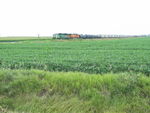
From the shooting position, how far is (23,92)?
243 inches

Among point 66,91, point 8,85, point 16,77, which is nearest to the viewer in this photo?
point 66,91

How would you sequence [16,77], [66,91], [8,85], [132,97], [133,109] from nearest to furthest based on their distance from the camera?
[133,109]
[132,97]
[66,91]
[8,85]
[16,77]

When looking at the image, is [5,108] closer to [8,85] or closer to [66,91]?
[8,85]

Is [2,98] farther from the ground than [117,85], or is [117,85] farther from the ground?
[117,85]

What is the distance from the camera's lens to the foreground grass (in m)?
5.28

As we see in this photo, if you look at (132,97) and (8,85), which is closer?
(132,97)

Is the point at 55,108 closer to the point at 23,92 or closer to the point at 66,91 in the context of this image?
the point at 66,91

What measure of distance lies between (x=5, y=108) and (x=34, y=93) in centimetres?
104

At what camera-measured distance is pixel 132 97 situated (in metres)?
5.53

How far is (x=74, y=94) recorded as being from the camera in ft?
19.3

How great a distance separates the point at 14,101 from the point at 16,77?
125cm

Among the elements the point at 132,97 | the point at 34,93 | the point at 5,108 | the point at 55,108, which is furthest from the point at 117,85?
the point at 5,108

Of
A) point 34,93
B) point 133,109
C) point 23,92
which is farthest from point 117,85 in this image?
point 23,92

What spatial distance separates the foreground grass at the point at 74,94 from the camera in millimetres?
5277
